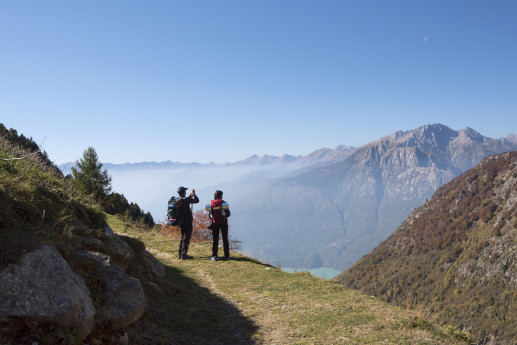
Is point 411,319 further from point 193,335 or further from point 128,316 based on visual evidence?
point 128,316

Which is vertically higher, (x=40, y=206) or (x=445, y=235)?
(x=40, y=206)

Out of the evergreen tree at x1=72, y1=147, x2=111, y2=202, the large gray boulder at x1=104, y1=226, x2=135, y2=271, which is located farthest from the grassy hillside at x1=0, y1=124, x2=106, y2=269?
the evergreen tree at x1=72, y1=147, x2=111, y2=202

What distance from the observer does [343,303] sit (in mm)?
8656

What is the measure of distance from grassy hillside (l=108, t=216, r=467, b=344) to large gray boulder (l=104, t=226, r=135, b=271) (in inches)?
41.9

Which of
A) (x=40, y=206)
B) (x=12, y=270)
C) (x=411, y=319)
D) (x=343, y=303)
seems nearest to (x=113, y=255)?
(x=40, y=206)

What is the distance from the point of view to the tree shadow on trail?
635 centimetres

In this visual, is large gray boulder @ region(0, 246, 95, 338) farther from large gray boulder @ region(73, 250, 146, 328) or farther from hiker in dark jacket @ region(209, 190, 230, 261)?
hiker in dark jacket @ region(209, 190, 230, 261)

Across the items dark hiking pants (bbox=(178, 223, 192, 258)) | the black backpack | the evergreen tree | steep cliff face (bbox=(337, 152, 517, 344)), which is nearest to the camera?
the black backpack

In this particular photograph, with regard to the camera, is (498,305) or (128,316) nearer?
(128,316)

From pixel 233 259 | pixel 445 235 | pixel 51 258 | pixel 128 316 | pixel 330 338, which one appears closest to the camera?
pixel 51 258

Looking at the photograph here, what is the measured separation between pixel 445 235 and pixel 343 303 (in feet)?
734

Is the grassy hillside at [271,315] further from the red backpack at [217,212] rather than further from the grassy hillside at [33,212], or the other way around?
the red backpack at [217,212]

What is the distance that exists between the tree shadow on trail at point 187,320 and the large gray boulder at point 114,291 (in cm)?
40

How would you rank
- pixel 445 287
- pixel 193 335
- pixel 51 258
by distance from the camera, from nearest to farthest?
pixel 51 258, pixel 193 335, pixel 445 287
